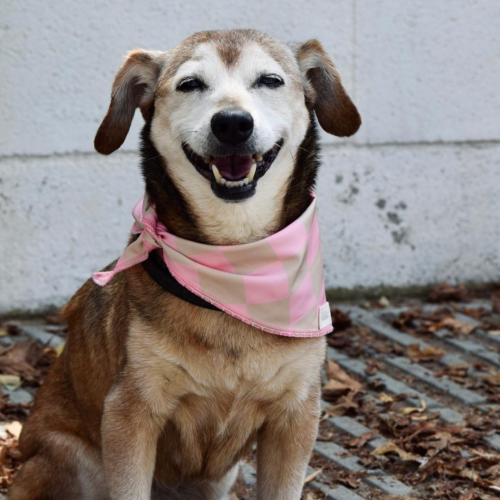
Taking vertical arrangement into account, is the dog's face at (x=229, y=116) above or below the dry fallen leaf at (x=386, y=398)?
above

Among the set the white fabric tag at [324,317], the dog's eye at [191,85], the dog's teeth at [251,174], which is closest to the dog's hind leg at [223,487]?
the white fabric tag at [324,317]

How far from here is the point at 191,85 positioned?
11.3 ft

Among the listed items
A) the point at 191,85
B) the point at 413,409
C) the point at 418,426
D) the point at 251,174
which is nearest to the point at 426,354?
the point at 413,409

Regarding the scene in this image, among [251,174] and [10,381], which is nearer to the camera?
[251,174]

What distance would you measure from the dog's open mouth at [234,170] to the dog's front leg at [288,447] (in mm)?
783

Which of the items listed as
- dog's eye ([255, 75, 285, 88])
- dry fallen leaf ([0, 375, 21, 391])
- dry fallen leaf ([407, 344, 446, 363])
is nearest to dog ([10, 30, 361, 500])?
dog's eye ([255, 75, 285, 88])

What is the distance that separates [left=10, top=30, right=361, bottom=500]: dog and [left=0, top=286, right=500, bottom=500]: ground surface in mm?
592

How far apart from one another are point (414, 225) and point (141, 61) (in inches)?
130

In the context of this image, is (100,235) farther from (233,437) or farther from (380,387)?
(233,437)

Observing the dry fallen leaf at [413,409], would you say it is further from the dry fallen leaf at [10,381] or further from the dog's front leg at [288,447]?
the dry fallen leaf at [10,381]

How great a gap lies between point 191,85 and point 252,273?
0.72 m

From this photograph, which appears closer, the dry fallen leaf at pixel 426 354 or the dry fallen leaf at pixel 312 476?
the dry fallen leaf at pixel 312 476

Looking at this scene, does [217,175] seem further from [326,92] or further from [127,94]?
[326,92]

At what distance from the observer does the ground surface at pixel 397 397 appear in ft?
13.6
